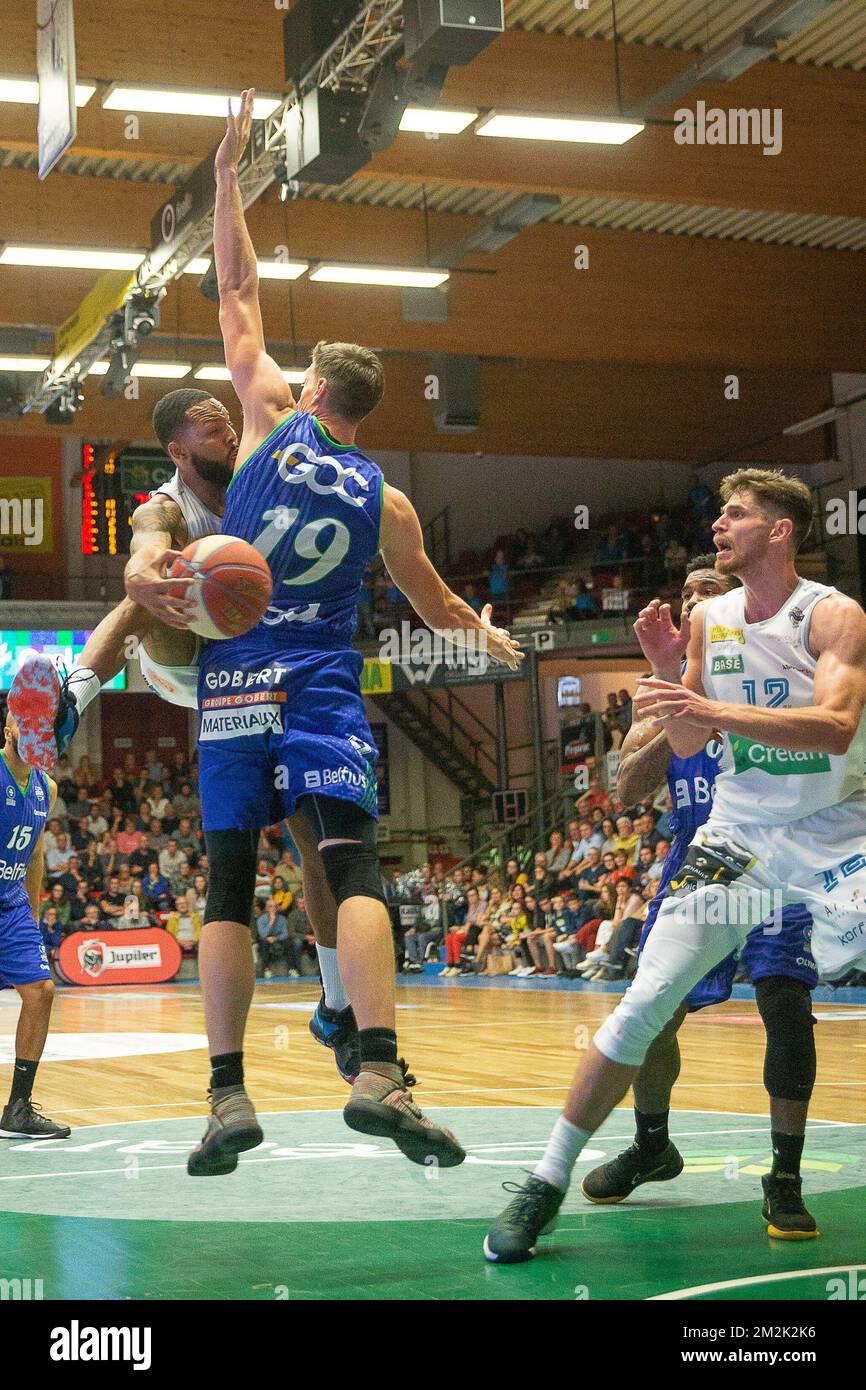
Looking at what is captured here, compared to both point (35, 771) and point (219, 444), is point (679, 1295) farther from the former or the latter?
point (35, 771)

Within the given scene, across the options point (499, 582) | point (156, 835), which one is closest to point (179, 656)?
point (156, 835)

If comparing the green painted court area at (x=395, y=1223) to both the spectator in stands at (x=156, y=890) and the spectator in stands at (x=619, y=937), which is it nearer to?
the spectator in stands at (x=619, y=937)

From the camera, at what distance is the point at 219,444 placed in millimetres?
Result: 4512

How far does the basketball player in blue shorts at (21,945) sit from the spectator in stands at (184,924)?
14.0 meters

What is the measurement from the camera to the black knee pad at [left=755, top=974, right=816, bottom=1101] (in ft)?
14.4

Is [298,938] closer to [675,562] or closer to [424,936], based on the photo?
[424,936]

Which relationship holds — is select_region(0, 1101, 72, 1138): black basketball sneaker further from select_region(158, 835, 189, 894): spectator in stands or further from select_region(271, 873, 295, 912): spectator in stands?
select_region(158, 835, 189, 894): spectator in stands

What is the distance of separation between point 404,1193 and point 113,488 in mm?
19366

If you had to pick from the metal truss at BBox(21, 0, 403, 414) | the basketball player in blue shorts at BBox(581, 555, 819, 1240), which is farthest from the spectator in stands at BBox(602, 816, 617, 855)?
the basketball player in blue shorts at BBox(581, 555, 819, 1240)

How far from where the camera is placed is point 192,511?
446cm

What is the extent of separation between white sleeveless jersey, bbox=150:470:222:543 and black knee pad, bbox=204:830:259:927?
93cm
